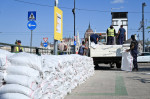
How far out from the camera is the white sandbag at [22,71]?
141 inches

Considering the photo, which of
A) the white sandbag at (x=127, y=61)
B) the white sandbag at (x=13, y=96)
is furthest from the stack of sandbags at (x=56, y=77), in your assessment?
the white sandbag at (x=127, y=61)

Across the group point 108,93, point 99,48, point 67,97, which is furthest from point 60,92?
point 99,48

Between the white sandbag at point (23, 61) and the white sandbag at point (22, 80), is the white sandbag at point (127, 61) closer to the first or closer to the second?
the white sandbag at point (23, 61)

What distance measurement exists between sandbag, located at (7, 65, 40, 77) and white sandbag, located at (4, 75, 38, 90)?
0.05 metres

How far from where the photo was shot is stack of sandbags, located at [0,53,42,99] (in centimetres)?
343

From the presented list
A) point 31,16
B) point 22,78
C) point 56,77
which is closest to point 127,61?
point 31,16

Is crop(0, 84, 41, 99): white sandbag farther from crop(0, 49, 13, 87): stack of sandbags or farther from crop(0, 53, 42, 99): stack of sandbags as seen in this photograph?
crop(0, 49, 13, 87): stack of sandbags

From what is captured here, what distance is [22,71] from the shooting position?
360 cm

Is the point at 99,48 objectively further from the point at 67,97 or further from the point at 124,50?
the point at 67,97

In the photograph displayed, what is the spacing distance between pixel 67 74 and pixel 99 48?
363 inches

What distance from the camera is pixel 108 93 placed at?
6859 mm

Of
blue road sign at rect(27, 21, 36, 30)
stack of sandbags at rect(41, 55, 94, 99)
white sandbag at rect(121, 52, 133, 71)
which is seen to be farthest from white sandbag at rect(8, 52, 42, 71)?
white sandbag at rect(121, 52, 133, 71)

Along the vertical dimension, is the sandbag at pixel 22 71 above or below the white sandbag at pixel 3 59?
below

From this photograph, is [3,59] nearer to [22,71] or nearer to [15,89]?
[22,71]
